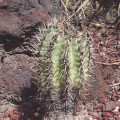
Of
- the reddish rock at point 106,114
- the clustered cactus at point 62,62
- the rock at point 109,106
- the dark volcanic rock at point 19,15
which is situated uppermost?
the dark volcanic rock at point 19,15

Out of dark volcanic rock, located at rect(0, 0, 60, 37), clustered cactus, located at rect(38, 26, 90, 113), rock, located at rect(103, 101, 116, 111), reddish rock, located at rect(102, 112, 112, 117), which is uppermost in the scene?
dark volcanic rock, located at rect(0, 0, 60, 37)

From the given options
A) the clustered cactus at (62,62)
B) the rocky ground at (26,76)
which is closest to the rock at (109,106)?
the rocky ground at (26,76)

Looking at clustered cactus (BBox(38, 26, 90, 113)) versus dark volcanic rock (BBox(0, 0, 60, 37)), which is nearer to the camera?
clustered cactus (BBox(38, 26, 90, 113))

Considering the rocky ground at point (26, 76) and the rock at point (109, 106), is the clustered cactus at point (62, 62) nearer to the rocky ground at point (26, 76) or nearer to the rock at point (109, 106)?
the rocky ground at point (26, 76)

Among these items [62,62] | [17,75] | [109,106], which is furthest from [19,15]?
[109,106]

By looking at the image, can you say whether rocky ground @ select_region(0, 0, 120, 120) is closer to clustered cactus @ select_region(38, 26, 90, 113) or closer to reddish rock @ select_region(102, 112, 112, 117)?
reddish rock @ select_region(102, 112, 112, 117)

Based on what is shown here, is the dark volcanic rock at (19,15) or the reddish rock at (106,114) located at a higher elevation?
the dark volcanic rock at (19,15)

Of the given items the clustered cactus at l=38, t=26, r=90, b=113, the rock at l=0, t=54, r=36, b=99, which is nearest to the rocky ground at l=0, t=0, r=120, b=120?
the rock at l=0, t=54, r=36, b=99

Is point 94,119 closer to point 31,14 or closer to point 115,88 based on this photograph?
point 115,88

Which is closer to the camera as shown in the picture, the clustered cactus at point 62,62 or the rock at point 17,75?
the clustered cactus at point 62,62
